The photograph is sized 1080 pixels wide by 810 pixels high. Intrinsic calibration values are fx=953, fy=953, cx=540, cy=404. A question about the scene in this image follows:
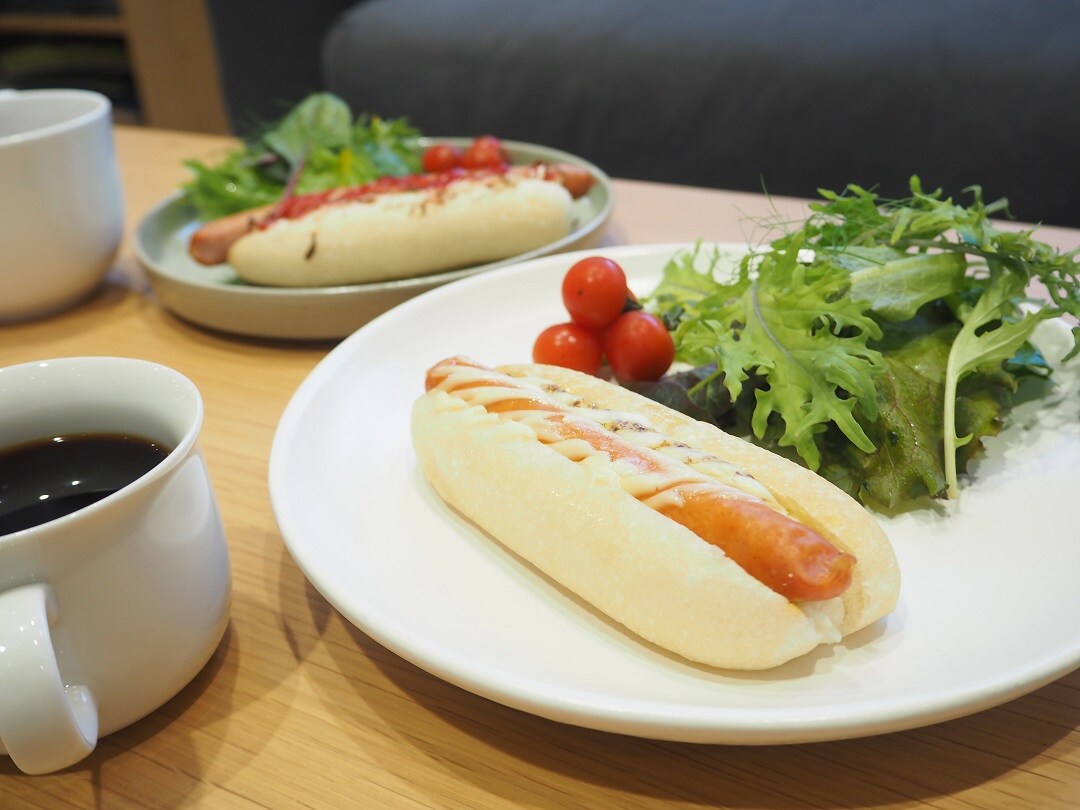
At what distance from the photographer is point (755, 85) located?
9.66 ft

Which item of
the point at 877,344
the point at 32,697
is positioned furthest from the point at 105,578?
the point at 877,344

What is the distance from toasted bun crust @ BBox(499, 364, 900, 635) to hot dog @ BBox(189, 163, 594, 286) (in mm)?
600

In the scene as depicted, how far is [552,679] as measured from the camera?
0.78m

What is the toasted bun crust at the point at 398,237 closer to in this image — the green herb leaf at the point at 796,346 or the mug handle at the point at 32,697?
the green herb leaf at the point at 796,346

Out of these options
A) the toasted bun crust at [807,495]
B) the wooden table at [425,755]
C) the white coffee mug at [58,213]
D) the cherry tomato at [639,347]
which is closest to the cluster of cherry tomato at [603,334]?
the cherry tomato at [639,347]

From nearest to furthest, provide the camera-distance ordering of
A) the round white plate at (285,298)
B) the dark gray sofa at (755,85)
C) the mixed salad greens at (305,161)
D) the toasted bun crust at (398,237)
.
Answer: the round white plate at (285,298)
the toasted bun crust at (398,237)
the mixed salad greens at (305,161)
the dark gray sofa at (755,85)

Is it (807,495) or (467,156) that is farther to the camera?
(467,156)

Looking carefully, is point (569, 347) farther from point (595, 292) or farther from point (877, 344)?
point (877, 344)

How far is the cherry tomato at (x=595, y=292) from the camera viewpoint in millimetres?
1342

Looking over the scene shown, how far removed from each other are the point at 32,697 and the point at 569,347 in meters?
0.84

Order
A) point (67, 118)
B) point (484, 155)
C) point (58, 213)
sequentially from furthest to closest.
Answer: point (484, 155) < point (67, 118) < point (58, 213)

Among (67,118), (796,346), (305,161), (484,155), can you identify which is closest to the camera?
(796,346)

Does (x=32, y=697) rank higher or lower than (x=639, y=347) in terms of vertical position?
higher

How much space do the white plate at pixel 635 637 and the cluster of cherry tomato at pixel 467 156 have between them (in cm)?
93
